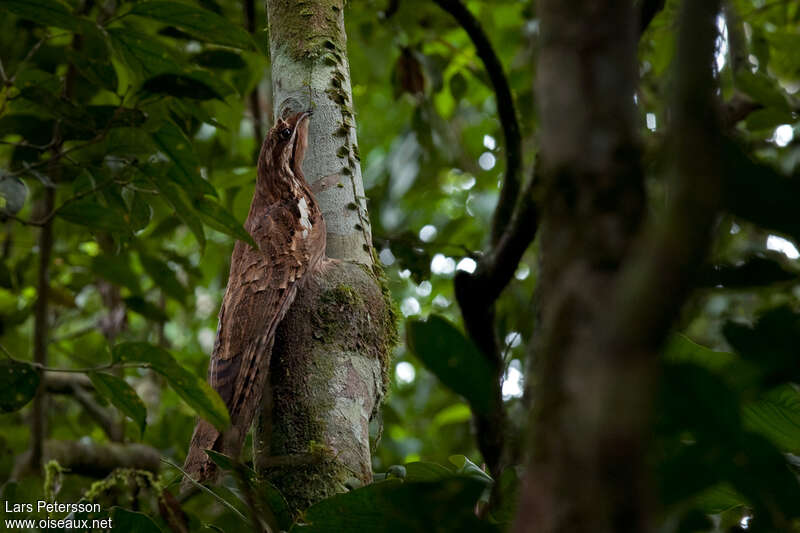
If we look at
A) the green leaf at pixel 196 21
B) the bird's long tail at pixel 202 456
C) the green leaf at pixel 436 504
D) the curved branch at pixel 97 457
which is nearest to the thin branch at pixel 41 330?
the curved branch at pixel 97 457

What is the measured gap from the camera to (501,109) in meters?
3.20

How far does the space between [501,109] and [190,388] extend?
1.92 meters

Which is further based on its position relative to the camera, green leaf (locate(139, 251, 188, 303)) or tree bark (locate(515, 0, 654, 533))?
green leaf (locate(139, 251, 188, 303))

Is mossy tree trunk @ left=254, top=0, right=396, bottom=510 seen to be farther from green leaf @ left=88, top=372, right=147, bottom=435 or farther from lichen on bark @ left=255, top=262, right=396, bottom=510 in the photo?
green leaf @ left=88, top=372, right=147, bottom=435

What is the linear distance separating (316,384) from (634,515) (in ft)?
4.87

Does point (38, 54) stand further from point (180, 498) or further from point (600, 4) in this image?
point (600, 4)

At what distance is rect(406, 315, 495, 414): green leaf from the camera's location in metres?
0.90

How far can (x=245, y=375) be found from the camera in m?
2.19

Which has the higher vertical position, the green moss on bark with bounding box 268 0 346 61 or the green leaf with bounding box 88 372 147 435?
the green moss on bark with bounding box 268 0 346 61

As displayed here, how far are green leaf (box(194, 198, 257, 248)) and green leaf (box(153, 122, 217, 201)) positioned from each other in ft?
0.13

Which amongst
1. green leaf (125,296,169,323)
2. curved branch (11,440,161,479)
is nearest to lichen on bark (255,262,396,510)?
green leaf (125,296,169,323)

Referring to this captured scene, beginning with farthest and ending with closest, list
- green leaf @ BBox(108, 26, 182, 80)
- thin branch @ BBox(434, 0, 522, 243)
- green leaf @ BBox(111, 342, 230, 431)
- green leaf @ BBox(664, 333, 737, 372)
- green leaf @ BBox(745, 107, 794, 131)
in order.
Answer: thin branch @ BBox(434, 0, 522, 243), green leaf @ BBox(745, 107, 794, 131), green leaf @ BBox(108, 26, 182, 80), green leaf @ BBox(111, 342, 230, 431), green leaf @ BBox(664, 333, 737, 372)

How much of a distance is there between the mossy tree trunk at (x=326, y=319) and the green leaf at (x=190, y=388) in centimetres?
16

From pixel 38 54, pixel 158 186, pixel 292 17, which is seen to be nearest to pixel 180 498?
pixel 158 186
